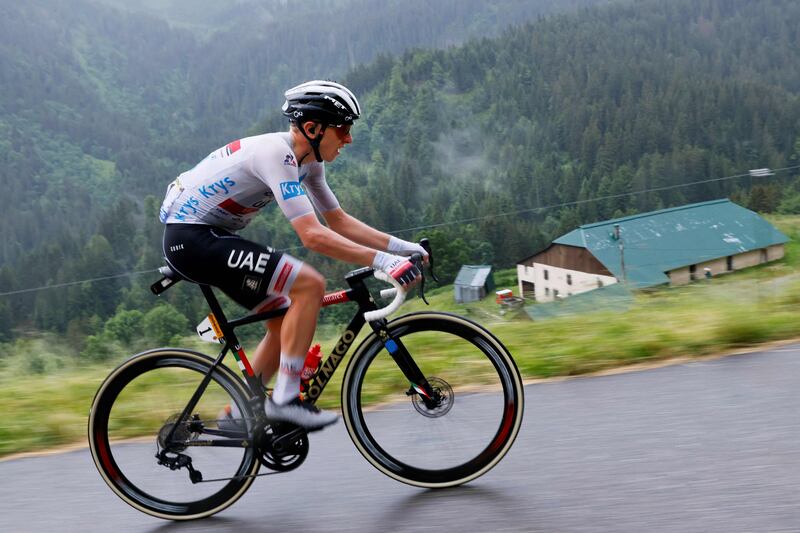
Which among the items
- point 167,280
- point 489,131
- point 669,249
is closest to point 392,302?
point 167,280

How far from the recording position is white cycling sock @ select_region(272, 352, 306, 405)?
3.62m

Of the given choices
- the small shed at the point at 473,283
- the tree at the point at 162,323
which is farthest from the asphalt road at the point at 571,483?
the tree at the point at 162,323

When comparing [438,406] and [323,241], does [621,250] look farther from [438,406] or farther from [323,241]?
[323,241]

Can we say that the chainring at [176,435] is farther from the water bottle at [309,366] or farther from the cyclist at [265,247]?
the water bottle at [309,366]

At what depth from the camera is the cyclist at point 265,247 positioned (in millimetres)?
3479

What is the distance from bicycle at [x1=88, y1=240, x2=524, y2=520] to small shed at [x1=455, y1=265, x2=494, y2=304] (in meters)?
2.76

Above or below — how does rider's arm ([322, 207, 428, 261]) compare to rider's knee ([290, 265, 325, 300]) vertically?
above

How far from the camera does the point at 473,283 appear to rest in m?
7.71

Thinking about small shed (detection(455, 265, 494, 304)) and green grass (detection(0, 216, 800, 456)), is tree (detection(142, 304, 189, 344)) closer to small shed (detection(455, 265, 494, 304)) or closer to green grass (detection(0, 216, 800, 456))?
green grass (detection(0, 216, 800, 456))

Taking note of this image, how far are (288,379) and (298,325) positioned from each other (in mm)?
245

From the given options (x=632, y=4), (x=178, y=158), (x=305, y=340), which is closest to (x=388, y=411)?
(x=305, y=340)

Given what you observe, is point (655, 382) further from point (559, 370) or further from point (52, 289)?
point (52, 289)

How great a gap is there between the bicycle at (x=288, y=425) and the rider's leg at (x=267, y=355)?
6 centimetres

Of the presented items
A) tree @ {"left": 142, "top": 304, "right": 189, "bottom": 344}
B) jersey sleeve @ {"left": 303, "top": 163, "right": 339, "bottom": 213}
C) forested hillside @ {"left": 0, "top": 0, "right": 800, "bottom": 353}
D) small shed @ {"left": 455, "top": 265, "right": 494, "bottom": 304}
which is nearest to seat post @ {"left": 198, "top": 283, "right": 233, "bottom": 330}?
jersey sleeve @ {"left": 303, "top": 163, "right": 339, "bottom": 213}
